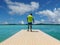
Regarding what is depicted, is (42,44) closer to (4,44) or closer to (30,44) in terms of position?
(30,44)

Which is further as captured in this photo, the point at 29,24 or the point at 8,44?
the point at 29,24

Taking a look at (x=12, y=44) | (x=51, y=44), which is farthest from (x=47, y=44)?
(x=12, y=44)

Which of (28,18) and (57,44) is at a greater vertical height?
(28,18)

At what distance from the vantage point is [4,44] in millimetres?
10359

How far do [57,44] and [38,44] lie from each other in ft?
2.84

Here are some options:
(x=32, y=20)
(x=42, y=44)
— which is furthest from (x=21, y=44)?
(x=32, y=20)

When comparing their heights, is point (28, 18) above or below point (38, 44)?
above

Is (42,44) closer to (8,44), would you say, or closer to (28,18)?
(8,44)

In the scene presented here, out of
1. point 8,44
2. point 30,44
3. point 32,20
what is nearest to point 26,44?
point 30,44

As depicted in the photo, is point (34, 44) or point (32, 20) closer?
point (34, 44)

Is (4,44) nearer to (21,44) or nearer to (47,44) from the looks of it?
(21,44)

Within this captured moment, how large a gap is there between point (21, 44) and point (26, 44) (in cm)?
23

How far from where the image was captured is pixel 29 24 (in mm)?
19547

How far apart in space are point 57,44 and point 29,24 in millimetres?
9213
